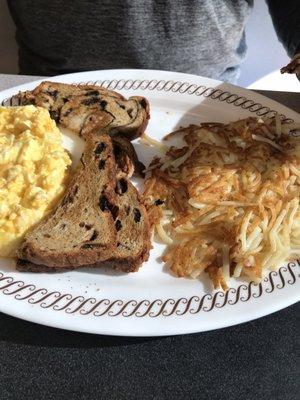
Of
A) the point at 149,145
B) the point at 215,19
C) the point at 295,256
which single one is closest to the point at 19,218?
the point at 149,145

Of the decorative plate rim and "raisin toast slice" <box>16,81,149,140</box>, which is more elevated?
"raisin toast slice" <box>16,81,149,140</box>

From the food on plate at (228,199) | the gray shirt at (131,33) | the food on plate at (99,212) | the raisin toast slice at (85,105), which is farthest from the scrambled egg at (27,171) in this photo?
the gray shirt at (131,33)

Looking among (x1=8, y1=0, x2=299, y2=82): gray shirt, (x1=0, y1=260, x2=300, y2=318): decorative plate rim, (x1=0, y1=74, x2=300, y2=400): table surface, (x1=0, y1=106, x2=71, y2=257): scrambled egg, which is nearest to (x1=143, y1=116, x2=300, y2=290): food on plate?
(x1=0, y1=260, x2=300, y2=318): decorative plate rim

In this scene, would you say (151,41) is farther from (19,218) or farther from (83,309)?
(83,309)

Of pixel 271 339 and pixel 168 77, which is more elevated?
pixel 168 77

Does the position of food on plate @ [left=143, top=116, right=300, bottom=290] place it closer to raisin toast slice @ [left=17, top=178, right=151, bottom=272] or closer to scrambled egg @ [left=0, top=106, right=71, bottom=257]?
raisin toast slice @ [left=17, top=178, right=151, bottom=272]
